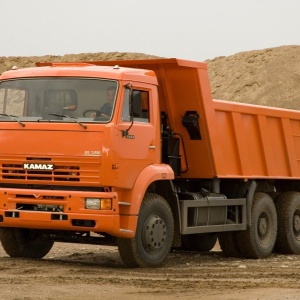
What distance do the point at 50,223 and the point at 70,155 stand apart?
966mm

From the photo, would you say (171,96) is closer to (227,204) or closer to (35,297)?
(227,204)

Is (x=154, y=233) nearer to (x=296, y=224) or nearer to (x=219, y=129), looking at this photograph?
(x=219, y=129)

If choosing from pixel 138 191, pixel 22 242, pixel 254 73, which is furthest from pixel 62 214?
pixel 254 73

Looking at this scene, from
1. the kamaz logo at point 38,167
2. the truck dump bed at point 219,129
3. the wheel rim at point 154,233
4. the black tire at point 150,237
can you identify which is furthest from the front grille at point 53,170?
the truck dump bed at point 219,129

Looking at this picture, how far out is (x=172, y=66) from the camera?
15930 millimetres

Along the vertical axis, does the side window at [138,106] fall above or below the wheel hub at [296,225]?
above

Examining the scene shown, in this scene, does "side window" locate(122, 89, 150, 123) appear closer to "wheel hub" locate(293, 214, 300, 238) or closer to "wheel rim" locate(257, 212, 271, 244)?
"wheel rim" locate(257, 212, 271, 244)

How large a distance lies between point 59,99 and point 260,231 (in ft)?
16.6

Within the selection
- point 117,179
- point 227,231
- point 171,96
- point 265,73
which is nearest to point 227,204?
point 227,231

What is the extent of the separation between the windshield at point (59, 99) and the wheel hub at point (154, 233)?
5.44 ft

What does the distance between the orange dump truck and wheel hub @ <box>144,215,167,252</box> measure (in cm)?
2

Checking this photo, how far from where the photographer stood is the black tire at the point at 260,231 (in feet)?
57.7

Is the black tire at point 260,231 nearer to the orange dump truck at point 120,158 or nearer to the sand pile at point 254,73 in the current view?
the orange dump truck at point 120,158

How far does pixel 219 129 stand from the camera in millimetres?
16719
